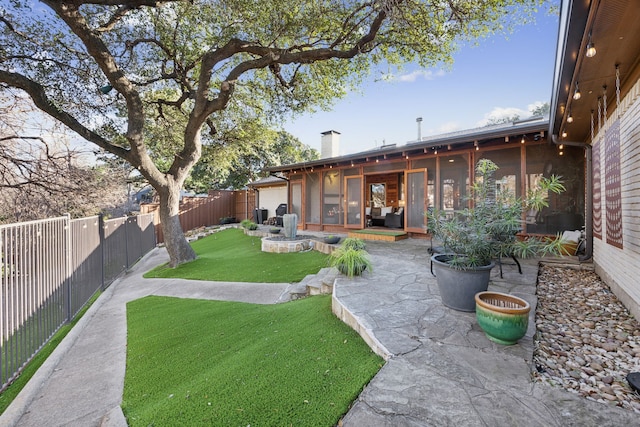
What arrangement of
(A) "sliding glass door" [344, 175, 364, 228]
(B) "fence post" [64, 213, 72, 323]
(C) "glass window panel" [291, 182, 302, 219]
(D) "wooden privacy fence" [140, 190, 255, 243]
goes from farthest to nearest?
(D) "wooden privacy fence" [140, 190, 255, 243] → (C) "glass window panel" [291, 182, 302, 219] → (A) "sliding glass door" [344, 175, 364, 228] → (B) "fence post" [64, 213, 72, 323]

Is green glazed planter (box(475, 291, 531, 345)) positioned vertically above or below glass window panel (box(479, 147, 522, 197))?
below

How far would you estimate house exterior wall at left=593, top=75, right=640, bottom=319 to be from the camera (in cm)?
292

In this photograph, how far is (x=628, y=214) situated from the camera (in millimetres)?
3158

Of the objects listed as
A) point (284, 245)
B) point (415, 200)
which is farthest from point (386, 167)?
point (284, 245)

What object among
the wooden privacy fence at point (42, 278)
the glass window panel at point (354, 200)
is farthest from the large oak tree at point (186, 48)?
the glass window panel at point (354, 200)

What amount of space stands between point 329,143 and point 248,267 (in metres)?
7.33

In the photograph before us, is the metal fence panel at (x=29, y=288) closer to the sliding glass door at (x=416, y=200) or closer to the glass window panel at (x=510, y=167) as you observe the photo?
the sliding glass door at (x=416, y=200)

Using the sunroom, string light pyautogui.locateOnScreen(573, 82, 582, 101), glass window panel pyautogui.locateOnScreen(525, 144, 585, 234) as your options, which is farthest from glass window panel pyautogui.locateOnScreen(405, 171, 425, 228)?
string light pyautogui.locateOnScreen(573, 82, 582, 101)

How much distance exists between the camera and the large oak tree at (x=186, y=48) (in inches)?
215

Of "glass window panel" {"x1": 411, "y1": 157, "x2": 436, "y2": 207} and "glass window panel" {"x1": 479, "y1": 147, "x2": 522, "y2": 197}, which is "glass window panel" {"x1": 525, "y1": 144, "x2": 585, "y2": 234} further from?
"glass window panel" {"x1": 411, "y1": 157, "x2": 436, "y2": 207}

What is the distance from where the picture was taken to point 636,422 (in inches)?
56.3

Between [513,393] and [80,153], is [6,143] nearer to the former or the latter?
[80,153]

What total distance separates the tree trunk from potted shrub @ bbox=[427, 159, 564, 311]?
6567 millimetres

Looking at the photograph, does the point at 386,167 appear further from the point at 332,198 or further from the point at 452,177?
the point at 332,198
